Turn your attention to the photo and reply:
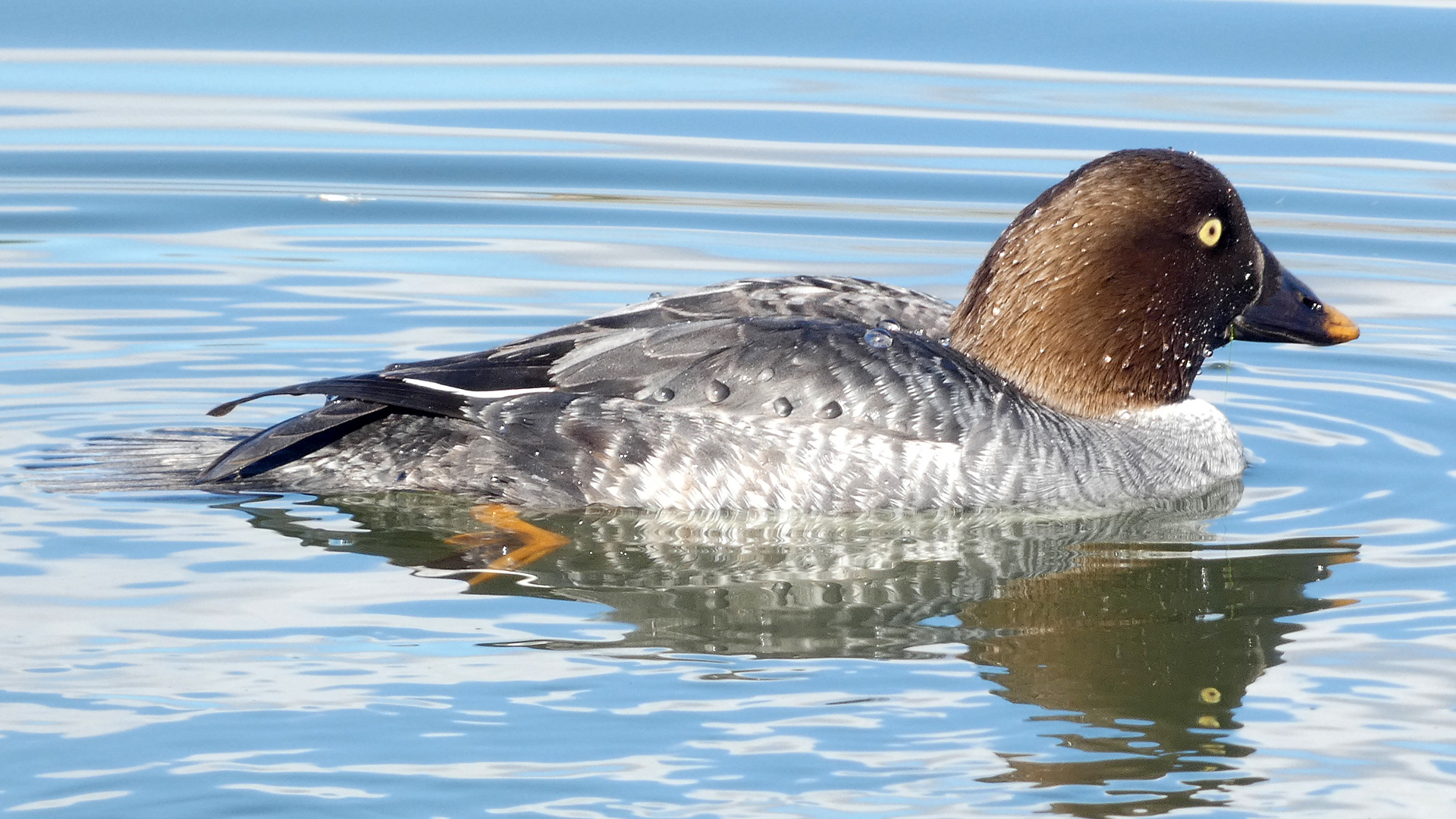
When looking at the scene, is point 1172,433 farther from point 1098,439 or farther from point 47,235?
point 47,235

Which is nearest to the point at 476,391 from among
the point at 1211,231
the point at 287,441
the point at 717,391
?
the point at 287,441

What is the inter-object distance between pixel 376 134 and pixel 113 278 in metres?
3.09

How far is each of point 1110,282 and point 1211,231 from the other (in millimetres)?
477

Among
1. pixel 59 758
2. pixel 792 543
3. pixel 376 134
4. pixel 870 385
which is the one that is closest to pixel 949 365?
pixel 870 385

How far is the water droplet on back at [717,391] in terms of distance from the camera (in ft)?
22.7

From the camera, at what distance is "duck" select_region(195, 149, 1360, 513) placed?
6961 millimetres

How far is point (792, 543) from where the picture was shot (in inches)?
269

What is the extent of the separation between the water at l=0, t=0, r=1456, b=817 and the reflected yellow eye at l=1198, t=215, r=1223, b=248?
3.14 feet

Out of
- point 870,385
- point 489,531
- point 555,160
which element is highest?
point 555,160

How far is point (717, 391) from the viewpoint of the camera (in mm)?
6938

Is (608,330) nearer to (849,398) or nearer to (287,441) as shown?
(849,398)

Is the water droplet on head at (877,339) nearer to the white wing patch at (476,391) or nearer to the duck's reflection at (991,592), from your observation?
the duck's reflection at (991,592)

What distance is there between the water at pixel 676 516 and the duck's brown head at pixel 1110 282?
62 centimetres

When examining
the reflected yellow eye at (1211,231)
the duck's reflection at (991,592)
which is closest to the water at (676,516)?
the duck's reflection at (991,592)
